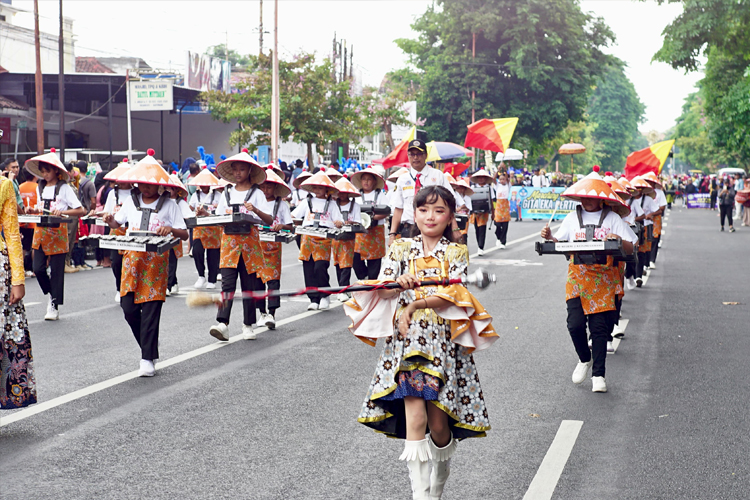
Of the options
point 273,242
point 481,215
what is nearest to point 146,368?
point 273,242

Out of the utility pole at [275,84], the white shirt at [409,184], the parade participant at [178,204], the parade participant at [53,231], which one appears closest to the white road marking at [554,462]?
the parade participant at [178,204]

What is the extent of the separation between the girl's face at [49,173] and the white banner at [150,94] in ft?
61.9

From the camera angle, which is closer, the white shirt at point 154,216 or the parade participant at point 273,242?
the white shirt at point 154,216

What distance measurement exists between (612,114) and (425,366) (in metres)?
99.7

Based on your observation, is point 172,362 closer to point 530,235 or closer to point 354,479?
point 354,479

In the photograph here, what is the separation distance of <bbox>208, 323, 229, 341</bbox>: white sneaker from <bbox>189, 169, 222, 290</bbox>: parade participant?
13.5 ft

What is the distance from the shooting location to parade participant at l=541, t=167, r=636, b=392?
7.07 m

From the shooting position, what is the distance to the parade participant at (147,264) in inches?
290

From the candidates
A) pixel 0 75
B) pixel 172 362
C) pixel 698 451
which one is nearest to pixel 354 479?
pixel 698 451

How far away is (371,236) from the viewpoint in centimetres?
1238

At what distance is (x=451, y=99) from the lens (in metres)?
46.7

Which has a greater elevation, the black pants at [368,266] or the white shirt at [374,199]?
the white shirt at [374,199]

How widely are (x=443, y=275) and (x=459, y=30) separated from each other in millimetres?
44071

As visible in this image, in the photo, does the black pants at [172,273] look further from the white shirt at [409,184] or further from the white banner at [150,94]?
the white banner at [150,94]
